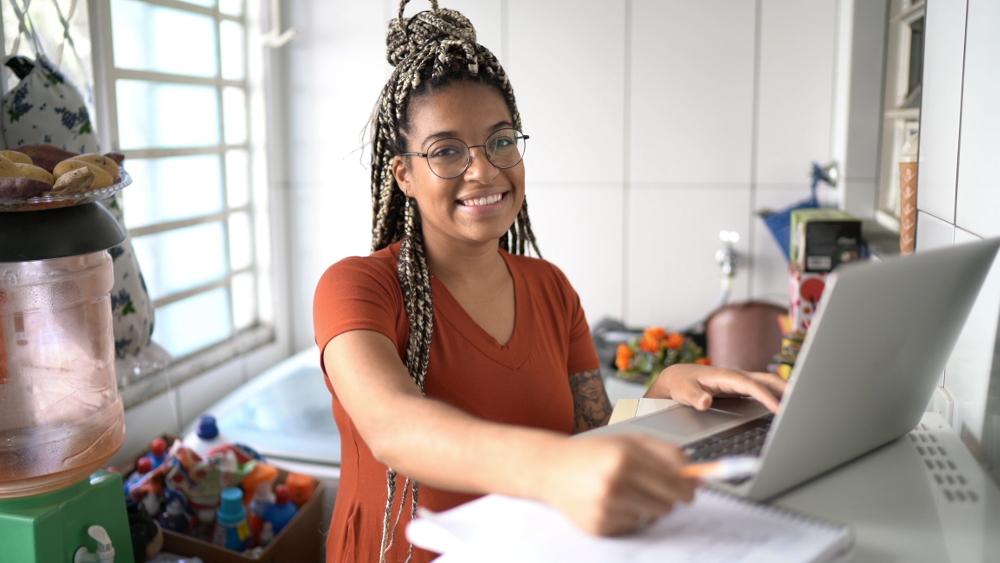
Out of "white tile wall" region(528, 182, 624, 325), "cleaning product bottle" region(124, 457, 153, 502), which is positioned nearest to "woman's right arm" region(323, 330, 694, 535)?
"cleaning product bottle" region(124, 457, 153, 502)

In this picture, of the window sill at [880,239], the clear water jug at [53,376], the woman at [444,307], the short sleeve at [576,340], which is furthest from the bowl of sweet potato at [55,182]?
the window sill at [880,239]

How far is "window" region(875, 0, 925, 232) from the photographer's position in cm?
212

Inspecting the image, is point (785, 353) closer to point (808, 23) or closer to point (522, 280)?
point (522, 280)

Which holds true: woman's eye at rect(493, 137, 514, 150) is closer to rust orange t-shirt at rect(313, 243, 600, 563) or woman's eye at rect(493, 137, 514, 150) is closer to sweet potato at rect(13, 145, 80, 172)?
rust orange t-shirt at rect(313, 243, 600, 563)

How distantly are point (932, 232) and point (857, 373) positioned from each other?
0.66 m

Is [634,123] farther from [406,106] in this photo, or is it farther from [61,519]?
[61,519]

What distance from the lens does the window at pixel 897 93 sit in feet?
6.94

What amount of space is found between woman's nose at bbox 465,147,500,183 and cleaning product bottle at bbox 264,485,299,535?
3.88ft

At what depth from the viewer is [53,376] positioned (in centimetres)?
132

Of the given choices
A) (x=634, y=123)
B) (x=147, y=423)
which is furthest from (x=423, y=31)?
(x=634, y=123)

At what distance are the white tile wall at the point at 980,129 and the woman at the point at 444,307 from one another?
0.36m

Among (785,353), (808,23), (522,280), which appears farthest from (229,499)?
(808,23)

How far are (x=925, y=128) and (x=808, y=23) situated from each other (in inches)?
64.5

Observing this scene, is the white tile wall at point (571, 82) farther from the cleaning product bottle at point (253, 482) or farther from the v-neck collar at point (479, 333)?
the v-neck collar at point (479, 333)
